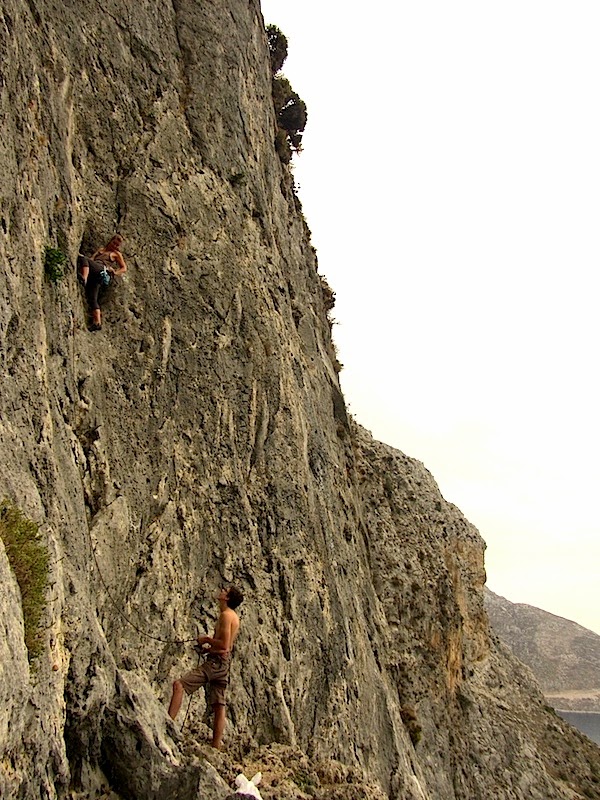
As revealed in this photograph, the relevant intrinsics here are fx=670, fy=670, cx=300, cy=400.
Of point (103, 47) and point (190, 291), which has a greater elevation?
point (103, 47)

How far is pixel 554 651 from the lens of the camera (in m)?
126

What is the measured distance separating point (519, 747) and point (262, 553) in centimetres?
1572

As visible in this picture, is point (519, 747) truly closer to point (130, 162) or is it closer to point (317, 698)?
point (317, 698)

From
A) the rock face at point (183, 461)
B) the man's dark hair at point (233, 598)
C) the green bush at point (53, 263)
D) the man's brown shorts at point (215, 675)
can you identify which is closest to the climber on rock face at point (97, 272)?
the rock face at point (183, 461)

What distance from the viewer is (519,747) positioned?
77.0 feet

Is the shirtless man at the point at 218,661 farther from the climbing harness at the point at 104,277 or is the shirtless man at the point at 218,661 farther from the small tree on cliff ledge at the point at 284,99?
the small tree on cliff ledge at the point at 284,99

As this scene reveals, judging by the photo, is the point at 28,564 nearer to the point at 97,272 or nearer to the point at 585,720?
the point at 97,272

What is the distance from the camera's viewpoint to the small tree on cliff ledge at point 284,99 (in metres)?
26.6

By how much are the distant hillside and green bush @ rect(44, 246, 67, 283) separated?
119 metres

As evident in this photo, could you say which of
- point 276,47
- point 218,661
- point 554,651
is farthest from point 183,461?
point 554,651

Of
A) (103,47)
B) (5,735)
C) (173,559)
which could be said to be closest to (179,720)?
(173,559)

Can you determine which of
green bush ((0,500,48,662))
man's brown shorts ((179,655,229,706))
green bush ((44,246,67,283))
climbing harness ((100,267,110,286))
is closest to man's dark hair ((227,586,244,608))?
man's brown shorts ((179,655,229,706))

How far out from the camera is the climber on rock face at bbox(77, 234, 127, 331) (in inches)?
448

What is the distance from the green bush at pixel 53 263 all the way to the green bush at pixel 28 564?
4169 millimetres
